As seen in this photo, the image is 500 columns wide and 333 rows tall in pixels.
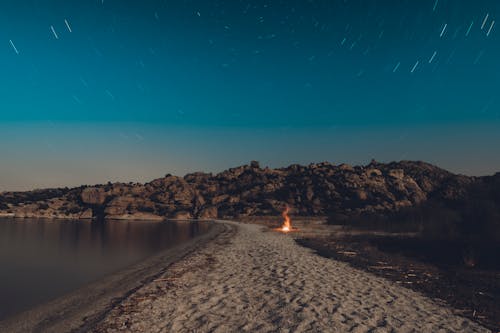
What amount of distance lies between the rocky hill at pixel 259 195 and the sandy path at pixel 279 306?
81.4m

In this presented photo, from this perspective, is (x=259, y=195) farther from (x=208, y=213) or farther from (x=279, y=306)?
(x=279, y=306)

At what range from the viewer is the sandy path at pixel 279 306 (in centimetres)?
853

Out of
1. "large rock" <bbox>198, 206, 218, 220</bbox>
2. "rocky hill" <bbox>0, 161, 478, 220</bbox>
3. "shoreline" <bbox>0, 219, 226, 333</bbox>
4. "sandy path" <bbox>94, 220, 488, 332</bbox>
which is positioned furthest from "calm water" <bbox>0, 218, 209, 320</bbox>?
"large rock" <bbox>198, 206, 218, 220</bbox>

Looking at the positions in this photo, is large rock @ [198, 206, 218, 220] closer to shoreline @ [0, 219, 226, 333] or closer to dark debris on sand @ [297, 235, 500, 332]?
dark debris on sand @ [297, 235, 500, 332]

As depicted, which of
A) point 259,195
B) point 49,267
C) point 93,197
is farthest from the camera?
point 93,197

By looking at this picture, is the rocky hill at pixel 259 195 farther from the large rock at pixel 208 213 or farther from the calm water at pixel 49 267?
the calm water at pixel 49 267

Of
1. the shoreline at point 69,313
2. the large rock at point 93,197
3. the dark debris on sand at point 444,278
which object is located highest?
the large rock at point 93,197

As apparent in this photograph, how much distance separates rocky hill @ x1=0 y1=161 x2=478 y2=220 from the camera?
102250 millimetres

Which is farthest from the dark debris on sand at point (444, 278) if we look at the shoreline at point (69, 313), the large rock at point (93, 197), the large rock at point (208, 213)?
the large rock at point (93, 197)

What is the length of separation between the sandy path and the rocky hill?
267 feet

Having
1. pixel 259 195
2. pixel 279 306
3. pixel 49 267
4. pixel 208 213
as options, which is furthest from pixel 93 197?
pixel 279 306

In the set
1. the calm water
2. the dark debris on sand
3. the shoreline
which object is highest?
the dark debris on sand

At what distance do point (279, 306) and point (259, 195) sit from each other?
107m

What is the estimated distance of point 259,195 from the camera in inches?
4619
